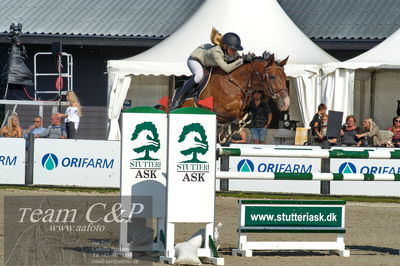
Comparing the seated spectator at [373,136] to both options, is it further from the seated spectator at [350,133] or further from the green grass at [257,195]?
the green grass at [257,195]

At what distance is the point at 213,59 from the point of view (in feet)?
55.0

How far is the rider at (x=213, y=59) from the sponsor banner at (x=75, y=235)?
543cm

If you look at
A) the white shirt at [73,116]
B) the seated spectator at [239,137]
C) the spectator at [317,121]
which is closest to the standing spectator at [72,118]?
the white shirt at [73,116]

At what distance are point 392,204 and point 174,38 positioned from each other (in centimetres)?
735

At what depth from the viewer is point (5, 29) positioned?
28312 mm

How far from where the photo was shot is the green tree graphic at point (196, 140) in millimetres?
9781

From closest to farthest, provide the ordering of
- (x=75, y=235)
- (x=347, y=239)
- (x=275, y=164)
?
(x=75, y=235) < (x=347, y=239) < (x=275, y=164)

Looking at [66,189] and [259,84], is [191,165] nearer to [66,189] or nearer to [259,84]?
[259,84]

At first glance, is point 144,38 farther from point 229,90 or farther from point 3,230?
point 3,230

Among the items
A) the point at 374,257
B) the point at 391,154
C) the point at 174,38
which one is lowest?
the point at 374,257

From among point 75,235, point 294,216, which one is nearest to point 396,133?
point 294,216

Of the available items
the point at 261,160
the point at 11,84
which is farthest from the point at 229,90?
the point at 11,84

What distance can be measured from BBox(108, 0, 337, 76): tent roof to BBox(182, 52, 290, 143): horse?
5.16 meters

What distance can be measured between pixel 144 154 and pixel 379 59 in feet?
41.6
